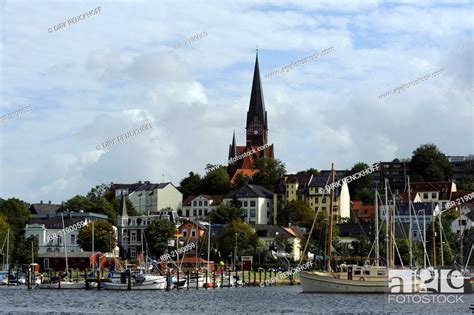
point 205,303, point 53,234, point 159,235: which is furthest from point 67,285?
point 53,234

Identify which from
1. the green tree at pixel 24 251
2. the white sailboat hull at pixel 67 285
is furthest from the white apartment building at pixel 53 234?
the white sailboat hull at pixel 67 285

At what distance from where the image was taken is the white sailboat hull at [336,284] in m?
105

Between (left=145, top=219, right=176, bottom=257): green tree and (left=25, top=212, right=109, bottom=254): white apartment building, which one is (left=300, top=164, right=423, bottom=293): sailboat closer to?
(left=145, top=219, right=176, bottom=257): green tree

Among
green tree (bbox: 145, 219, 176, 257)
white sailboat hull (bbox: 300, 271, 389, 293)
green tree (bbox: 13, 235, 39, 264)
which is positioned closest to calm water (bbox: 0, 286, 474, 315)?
white sailboat hull (bbox: 300, 271, 389, 293)

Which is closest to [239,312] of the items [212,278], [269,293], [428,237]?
[269,293]

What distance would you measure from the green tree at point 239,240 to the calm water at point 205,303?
180ft

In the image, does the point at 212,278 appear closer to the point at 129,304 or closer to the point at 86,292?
the point at 86,292

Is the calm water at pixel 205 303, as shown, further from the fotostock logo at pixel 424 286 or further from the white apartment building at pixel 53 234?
the white apartment building at pixel 53 234

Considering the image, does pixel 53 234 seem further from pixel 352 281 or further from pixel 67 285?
pixel 352 281

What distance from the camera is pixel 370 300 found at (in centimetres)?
9888

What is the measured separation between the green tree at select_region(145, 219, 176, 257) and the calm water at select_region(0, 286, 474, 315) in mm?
59934

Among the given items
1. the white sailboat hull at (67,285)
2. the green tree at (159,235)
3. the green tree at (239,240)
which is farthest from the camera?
the green tree at (159,235)

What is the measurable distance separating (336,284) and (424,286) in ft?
28.5

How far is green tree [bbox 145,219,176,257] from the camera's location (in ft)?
586
